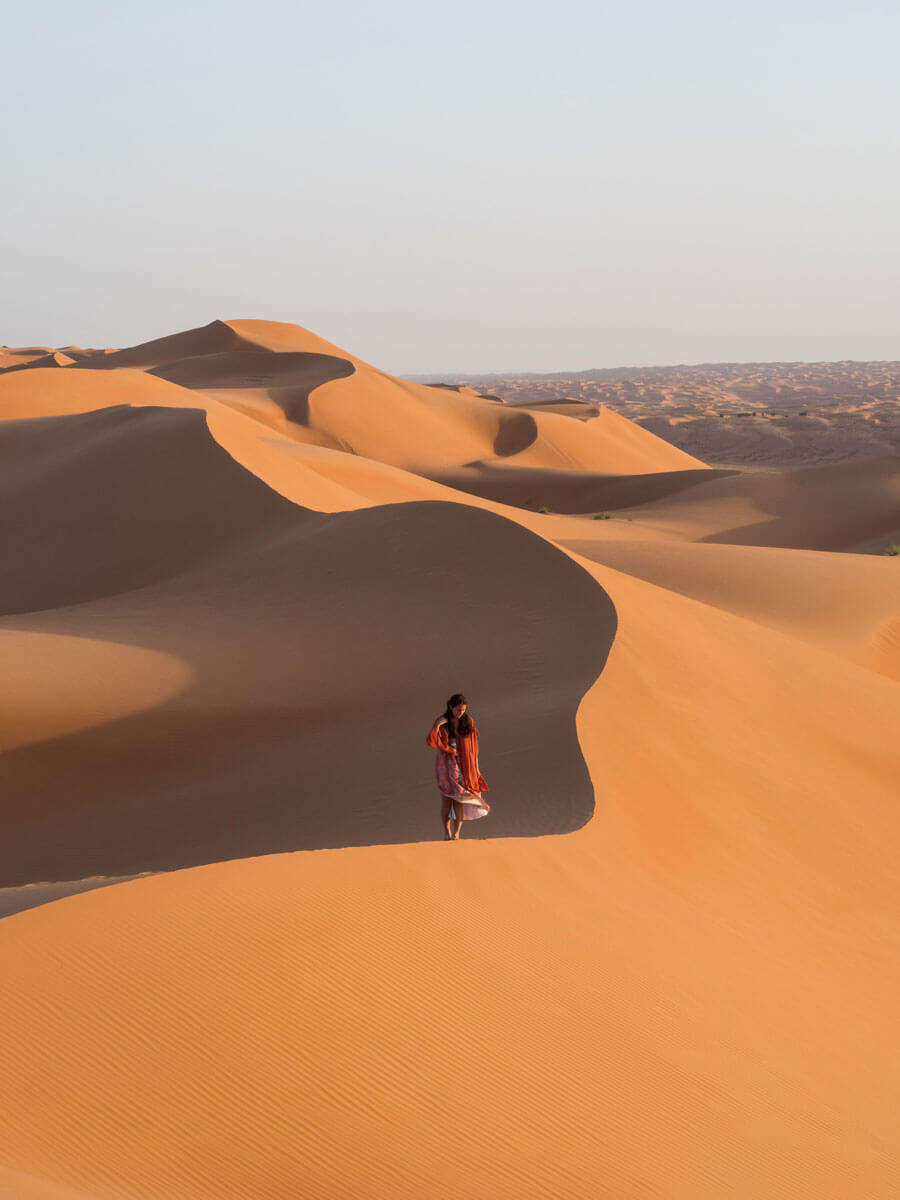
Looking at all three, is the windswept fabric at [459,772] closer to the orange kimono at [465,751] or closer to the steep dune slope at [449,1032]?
the orange kimono at [465,751]

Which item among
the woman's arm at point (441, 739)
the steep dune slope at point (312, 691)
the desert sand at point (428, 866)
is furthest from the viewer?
the steep dune slope at point (312, 691)

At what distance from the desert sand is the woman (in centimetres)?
41

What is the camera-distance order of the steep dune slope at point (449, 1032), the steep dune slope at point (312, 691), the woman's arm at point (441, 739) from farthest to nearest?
1. the steep dune slope at point (312, 691)
2. the woman's arm at point (441, 739)
3. the steep dune slope at point (449, 1032)

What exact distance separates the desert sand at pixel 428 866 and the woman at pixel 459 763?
1.33 feet

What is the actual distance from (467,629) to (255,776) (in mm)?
3086

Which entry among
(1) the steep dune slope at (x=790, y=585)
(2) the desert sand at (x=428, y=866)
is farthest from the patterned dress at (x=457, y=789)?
(1) the steep dune slope at (x=790, y=585)

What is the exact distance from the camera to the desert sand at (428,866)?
13.3 ft

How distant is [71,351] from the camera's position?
8738 cm

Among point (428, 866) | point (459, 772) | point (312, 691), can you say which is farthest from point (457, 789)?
point (312, 691)

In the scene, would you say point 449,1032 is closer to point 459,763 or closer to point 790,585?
point 459,763

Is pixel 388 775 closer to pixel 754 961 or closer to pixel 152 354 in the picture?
pixel 754 961

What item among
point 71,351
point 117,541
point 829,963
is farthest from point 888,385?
point 829,963

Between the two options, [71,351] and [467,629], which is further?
[71,351]

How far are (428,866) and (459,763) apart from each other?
1.29 meters
